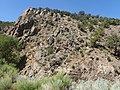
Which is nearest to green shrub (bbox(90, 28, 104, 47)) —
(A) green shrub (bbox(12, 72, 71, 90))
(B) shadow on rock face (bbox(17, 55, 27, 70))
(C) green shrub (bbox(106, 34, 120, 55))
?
(C) green shrub (bbox(106, 34, 120, 55))

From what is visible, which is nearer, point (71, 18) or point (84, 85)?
point (84, 85)

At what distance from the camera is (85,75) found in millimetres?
36438

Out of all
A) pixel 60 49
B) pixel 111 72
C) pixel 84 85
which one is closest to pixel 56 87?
pixel 84 85

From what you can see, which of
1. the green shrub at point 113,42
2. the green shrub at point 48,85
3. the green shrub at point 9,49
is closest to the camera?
the green shrub at point 48,85

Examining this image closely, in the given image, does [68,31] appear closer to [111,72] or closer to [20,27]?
[20,27]

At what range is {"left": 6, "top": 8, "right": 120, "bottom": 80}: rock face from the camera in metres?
36.8

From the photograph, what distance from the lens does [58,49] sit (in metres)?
40.8

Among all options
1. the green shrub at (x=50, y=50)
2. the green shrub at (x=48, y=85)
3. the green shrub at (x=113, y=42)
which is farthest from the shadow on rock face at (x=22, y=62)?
the green shrub at (x=48, y=85)

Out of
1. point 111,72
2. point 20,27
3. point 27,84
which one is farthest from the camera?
point 20,27

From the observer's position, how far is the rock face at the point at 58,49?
36750 millimetres

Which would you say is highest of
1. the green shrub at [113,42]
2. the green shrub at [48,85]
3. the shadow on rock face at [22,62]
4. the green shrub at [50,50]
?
the green shrub at [113,42]

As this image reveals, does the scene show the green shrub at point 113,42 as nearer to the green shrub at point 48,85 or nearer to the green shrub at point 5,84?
the green shrub at point 5,84

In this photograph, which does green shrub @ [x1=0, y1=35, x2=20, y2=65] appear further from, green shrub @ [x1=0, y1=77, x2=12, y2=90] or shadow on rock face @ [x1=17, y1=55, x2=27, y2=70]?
green shrub @ [x1=0, y1=77, x2=12, y2=90]

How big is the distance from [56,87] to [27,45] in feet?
108
